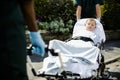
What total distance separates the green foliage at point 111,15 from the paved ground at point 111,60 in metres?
0.50

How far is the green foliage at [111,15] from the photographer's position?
10008 millimetres

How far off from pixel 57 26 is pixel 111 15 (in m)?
1.83

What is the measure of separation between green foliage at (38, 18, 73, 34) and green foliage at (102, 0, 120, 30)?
47.9 inches

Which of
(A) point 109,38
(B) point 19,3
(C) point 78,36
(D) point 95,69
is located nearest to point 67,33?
(A) point 109,38

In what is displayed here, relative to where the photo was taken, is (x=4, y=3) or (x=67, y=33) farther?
(x=67, y=33)

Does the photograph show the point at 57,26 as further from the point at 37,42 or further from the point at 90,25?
the point at 37,42

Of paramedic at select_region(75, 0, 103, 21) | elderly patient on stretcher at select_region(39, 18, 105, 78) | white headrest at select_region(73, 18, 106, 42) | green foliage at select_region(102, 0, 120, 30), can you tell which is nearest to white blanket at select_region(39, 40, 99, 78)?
elderly patient on stretcher at select_region(39, 18, 105, 78)

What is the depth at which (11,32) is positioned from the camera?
A: 8.43 ft

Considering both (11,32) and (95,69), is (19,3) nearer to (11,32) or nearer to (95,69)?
(11,32)

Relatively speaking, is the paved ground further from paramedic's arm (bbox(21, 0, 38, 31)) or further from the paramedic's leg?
the paramedic's leg

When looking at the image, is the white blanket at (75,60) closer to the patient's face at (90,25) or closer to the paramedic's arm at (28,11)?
the patient's face at (90,25)

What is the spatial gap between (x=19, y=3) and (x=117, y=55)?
5.79 metres

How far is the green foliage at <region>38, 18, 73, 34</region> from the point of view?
29.9 feet

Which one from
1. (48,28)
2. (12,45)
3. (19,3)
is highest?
(19,3)
